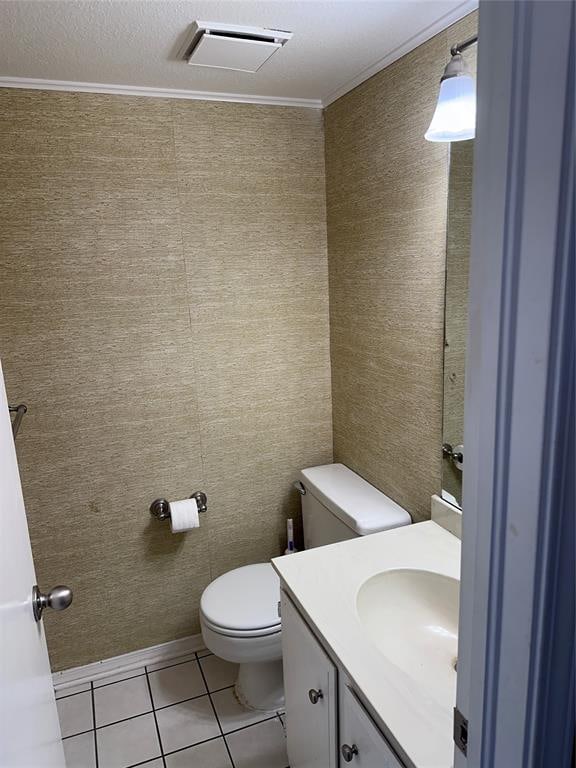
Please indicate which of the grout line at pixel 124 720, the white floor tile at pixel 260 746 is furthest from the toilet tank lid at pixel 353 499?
the grout line at pixel 124 720

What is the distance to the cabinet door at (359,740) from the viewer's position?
3.16 ft

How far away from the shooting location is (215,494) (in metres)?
2.17

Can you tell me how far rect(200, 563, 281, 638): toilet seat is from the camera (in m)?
1.78

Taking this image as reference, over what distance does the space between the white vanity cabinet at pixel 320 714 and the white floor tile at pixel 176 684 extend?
64cm

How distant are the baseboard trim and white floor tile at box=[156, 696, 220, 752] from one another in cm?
27

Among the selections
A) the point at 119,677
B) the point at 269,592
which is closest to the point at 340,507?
the point at 269,592

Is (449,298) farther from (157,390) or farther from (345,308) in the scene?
(157,390)

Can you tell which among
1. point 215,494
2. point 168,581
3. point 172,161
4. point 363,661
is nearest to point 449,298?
point 363,661

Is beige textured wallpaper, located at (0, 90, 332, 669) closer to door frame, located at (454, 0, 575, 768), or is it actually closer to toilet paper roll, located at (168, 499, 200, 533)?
toilet paper roll, located at (168, 499, 200, 533)

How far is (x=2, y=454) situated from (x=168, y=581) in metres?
1.42

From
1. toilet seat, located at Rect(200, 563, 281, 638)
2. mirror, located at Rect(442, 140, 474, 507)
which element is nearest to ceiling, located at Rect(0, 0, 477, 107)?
mirror, located at Rect(442, 140, 474, 507)

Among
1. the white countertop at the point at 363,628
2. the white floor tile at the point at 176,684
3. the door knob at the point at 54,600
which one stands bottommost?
the white floor tile at the point at 176,684

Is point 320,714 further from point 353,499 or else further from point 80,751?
point 80,751

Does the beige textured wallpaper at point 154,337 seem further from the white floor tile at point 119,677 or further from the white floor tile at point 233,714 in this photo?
the white floor tile at point 233,714
